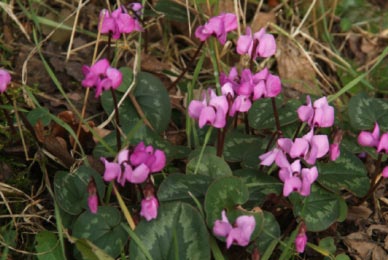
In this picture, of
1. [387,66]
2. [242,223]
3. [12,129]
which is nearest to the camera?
[242,223]

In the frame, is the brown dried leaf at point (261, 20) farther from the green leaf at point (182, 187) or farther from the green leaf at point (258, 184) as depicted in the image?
the green leaf at point (182, 187)

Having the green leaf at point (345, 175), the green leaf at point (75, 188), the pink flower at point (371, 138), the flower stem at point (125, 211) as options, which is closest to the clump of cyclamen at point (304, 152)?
the pink flower at point (371, 138)

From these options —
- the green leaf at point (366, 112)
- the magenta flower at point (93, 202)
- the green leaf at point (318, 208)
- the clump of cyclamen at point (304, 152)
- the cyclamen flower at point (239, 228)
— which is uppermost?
the clump of cyclamen at point (304, 152)

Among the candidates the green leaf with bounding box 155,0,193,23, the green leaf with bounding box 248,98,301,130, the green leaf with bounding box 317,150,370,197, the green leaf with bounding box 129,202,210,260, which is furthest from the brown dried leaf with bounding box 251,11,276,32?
the green leaf with bounding box 129,202,210,260

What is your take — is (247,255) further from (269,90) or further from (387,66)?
(387,66)

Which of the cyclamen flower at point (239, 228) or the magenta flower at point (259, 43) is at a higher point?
the magenta flower at point (259, 43)

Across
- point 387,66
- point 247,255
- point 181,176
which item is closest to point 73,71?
point 181,176

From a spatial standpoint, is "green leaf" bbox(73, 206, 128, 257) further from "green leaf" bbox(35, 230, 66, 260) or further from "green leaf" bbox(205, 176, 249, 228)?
"green leaf" bbox(205, 176, 249, 228)
